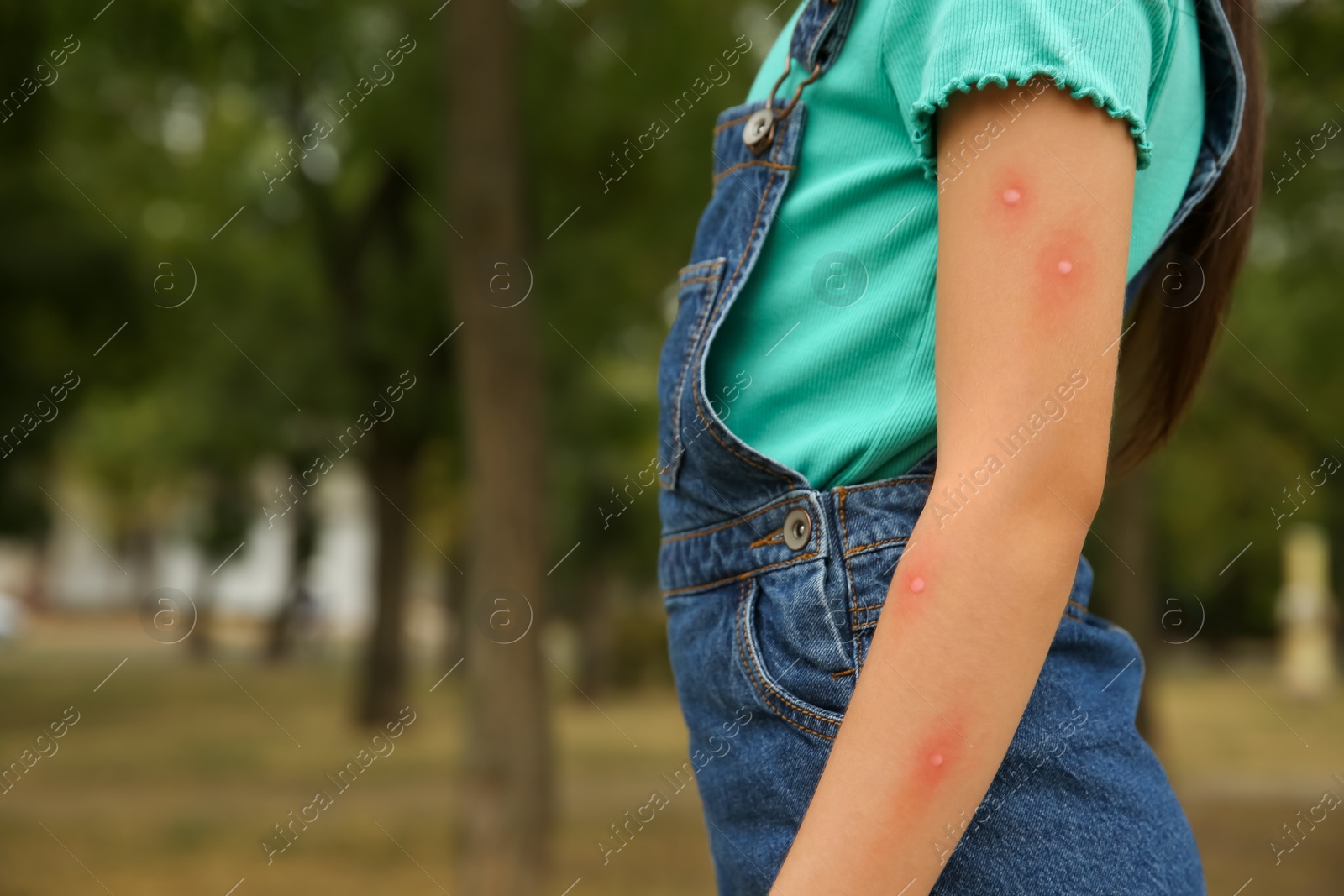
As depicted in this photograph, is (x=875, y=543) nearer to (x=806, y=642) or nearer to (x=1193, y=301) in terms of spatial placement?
(x=806, y=642)

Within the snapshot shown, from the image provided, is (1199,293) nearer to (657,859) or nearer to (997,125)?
(997,125)

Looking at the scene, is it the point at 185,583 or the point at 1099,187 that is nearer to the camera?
the point at 1099,187

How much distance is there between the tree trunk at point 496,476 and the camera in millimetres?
6500

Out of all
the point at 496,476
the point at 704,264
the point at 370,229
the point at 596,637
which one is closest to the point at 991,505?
the point at 704,264

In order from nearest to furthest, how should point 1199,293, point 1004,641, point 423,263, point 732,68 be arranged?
1. point 1004,641
2. point 1199,293
3. point 732,68
4. point 423,263

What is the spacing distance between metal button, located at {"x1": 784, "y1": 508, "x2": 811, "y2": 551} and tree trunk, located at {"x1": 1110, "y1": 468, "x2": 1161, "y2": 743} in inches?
343

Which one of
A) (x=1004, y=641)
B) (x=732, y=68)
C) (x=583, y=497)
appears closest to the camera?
(x=1004, y=641)

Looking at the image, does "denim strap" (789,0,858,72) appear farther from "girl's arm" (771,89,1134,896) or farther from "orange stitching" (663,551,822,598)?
"orange stitching" (663,551,822,598)

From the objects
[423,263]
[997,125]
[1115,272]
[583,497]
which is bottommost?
[583,497]

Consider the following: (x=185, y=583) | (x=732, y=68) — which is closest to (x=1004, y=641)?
(x=732, y=68)

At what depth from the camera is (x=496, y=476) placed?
6.75 m

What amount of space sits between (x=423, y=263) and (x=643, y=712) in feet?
28.8

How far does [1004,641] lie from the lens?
78 cm

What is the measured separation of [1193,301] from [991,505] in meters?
0.54
